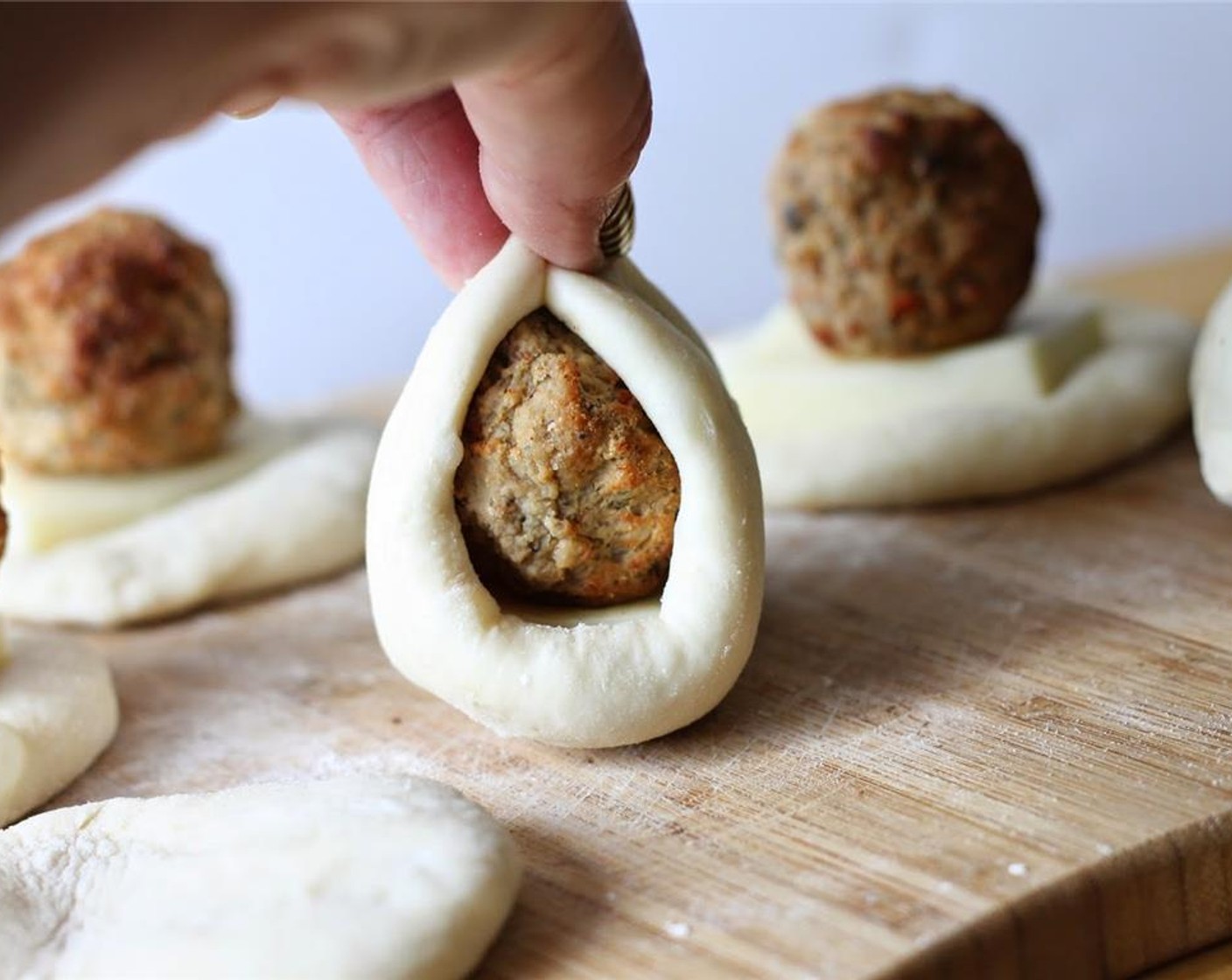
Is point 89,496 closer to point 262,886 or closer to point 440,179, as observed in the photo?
point 440,179

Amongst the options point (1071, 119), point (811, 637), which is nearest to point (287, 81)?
point (811, 637)

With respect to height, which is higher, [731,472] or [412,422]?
[412,422]

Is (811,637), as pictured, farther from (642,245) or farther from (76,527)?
(642,245)

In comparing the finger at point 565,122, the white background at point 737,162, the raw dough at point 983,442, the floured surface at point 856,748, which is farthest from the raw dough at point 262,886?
the white background at point 737,162

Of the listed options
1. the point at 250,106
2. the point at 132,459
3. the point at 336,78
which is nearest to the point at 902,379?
the point at 132,459

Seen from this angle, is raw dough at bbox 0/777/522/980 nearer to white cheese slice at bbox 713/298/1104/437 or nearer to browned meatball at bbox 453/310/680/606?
browned meatball at bbox 453/310/680/606

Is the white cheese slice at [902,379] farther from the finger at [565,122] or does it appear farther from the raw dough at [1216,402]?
the finger at [565,122]
